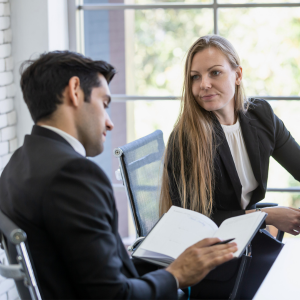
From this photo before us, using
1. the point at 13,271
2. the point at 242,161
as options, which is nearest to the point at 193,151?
the point at 242,161

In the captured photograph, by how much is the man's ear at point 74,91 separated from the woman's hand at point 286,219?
1011 millimetres

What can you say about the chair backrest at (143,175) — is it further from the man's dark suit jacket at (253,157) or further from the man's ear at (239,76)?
the man's ear at (239,76)

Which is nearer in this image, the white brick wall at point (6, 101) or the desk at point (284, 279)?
the desk at point (284, 279)

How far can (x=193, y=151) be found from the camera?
1.75m

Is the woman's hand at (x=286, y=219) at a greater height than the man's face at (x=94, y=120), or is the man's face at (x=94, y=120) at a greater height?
the man's face at (x=94, y=120)

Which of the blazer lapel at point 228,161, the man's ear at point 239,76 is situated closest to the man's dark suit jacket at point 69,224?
the blazer lapel at point 228,161

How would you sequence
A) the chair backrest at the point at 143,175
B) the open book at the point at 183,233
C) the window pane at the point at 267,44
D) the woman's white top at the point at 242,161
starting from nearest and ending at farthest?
the open book at the point at 183,233 < the chair backrest at the point at 143,175 < the woman's white top at the point at 242,161 < the window pane at the point at 267,44

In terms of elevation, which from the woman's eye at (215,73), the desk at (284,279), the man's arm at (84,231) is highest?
the woman's eye at (215,73)

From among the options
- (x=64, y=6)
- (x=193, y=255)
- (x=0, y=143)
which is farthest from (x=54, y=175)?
(x=64, y=6)

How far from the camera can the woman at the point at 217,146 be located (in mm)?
1723

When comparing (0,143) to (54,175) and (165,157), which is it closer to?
(165,157)

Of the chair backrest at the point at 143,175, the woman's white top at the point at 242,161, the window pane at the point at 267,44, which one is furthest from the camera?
the window pane at the point at 267,44

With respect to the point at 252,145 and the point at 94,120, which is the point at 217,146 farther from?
the point at 94,120

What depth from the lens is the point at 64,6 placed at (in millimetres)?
2539
